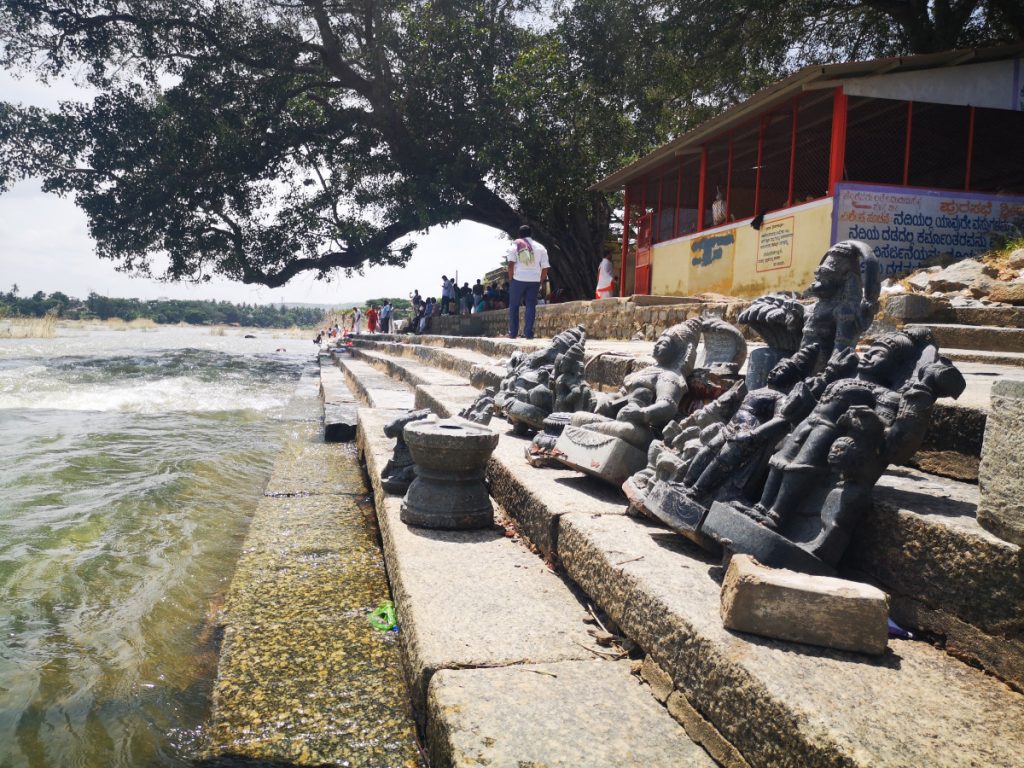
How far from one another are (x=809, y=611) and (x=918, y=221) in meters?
9.21

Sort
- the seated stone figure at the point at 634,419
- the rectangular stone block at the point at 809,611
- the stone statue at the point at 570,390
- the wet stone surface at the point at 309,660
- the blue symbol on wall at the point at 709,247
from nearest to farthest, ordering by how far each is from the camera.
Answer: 1. the rectangular stone block at the point at 809,611
2. the wet stone surface at the point at 309,660
3. the seated stone figure at the point at 634,419
4. the stone statue at the point at 570,390
5. the blue symbol on wall at the point at 709,247

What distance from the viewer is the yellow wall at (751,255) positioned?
911 centimetres

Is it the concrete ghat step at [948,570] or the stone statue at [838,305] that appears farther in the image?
the stone statue at [838,305]

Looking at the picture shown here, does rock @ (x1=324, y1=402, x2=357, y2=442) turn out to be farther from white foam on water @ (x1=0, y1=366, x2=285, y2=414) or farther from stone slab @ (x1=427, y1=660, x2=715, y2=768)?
stone slab @ (x1=427, y1=660, x2=715, y2=768)

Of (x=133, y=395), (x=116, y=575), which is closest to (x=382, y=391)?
(x=116, y=575)

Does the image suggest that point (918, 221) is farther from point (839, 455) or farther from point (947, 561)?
point (947, 561)

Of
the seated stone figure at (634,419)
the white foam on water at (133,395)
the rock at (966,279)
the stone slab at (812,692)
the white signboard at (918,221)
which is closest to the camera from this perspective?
the stone slab at (812,692)

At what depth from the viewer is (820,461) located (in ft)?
6.75

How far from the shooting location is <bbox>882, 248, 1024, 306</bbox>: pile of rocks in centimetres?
616

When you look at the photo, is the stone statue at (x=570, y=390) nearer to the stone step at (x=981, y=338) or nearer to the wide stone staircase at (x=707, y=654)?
the wide stone staircase at (x=707, y=654)

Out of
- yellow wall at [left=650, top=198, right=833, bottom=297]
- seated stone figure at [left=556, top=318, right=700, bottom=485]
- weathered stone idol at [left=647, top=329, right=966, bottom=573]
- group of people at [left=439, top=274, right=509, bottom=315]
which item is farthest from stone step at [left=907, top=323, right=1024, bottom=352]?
group of people at [left=439, top=274, right=509, bottom=315]

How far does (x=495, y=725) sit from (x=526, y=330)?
30.0 feet

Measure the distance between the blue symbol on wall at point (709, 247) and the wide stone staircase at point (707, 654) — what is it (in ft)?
29.7

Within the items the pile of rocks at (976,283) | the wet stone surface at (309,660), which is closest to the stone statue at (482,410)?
the wet stone surface at (309,660)
